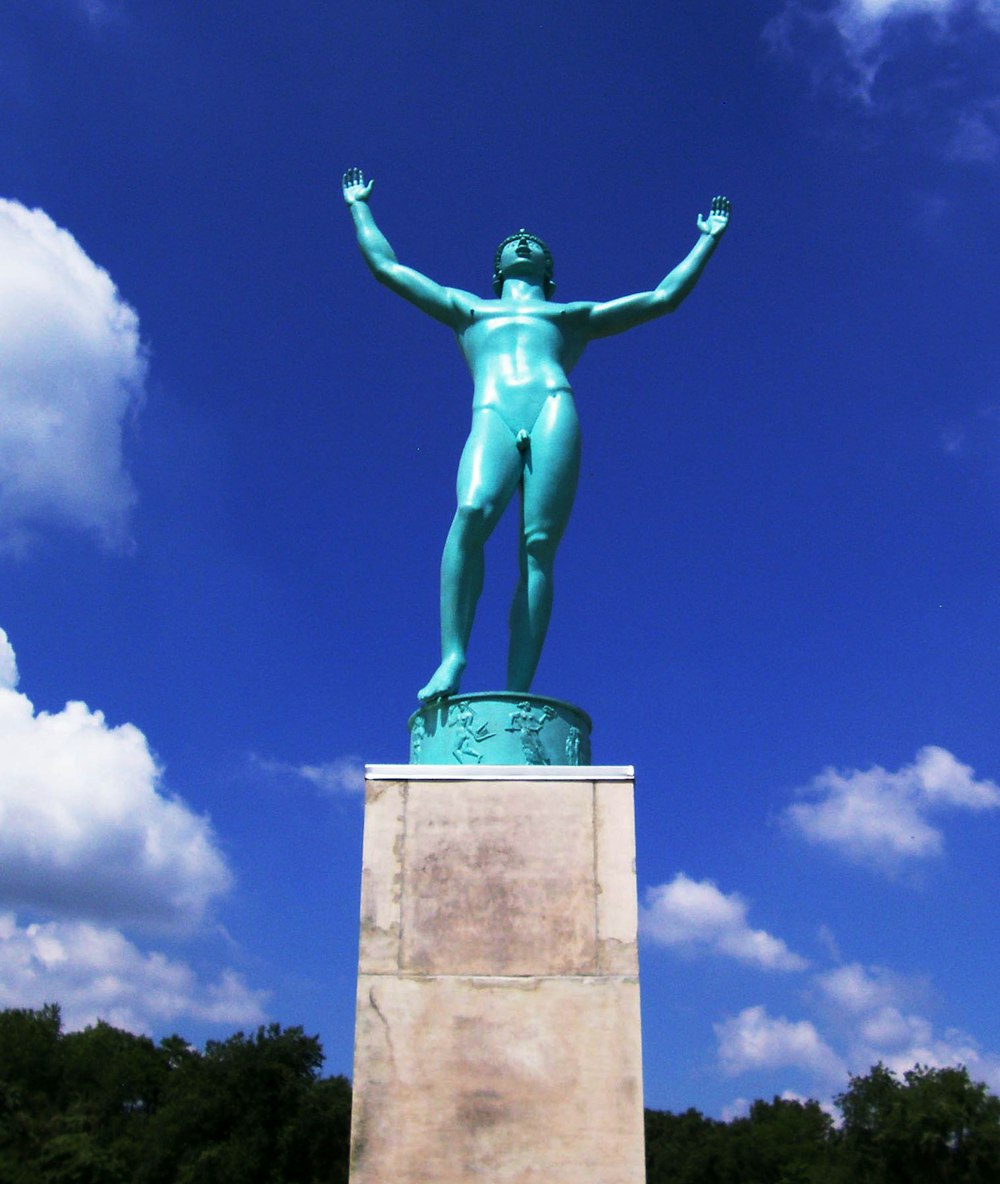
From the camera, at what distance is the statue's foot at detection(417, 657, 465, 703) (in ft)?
24.1

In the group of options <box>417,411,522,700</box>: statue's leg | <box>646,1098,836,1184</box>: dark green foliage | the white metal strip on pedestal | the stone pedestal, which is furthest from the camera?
<box>646,1098,836,1184</box>: dark green foliage

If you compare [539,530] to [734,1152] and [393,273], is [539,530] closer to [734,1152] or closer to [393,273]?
[393,273]

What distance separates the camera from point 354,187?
9.92 metres

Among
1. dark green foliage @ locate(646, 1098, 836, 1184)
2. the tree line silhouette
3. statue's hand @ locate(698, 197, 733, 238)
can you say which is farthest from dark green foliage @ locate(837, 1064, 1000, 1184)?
statue's hand @ locate(698, 197, 733, 238)

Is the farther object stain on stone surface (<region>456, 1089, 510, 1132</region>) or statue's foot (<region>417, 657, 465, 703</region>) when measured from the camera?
statue's foot (<region>417, 657, 465, 703</region>)

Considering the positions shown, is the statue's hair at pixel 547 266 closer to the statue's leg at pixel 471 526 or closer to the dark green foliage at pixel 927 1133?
the statue's leg at pixel 471 526

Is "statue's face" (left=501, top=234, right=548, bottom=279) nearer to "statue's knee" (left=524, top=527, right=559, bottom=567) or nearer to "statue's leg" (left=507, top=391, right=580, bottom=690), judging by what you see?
"statue's leg" (left=507, top=391, right=580, bottom=690)

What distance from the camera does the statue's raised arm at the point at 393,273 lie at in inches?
352

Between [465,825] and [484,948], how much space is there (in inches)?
26.2

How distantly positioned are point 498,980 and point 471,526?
3030 mm

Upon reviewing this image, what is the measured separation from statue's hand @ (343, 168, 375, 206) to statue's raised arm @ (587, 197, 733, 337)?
7.80 feet

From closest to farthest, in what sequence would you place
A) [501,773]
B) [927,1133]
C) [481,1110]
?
[481,1110]
[501,773]
[927,1133]

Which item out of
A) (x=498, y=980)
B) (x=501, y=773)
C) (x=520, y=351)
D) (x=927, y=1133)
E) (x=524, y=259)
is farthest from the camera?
(x=927, y=1133)

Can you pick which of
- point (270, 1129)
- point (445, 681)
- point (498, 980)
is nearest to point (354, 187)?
point (445, 681)
